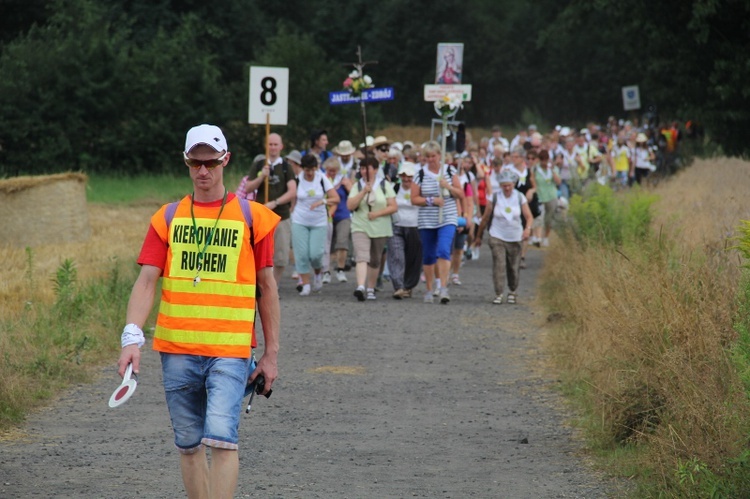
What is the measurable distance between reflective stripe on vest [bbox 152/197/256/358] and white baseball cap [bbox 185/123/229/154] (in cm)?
26

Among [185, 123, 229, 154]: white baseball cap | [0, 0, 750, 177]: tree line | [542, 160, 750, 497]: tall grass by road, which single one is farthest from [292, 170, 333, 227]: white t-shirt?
[185, 123, 229, 154]: white baseball cap

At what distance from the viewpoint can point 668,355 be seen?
26.4 ft

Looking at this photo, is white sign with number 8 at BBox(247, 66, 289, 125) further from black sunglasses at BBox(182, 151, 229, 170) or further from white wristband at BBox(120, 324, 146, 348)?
white wristband at BBox(120, 324, 146, 348)

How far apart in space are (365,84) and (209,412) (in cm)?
1575

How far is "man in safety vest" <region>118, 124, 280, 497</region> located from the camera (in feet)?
20.6

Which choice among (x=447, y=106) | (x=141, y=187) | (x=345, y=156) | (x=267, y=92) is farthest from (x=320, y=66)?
(x=267, y=92)

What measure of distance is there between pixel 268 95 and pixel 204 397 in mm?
13077

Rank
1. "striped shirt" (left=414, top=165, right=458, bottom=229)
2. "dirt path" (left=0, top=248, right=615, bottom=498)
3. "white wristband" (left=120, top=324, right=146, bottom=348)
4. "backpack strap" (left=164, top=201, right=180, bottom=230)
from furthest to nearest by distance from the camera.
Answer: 1. "striped shirt" (left=414, top=165, right=458, bottom=229)
2. "dirt path" (left=0, top=248, right=615, bottom=498)
3. "backpack strap" (left=164, top=201, right=180, bottom=230)
4. "white wristband" (left=120, top=324, right=146, bottom=348)

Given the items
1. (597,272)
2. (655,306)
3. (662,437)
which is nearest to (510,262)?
(597,272)

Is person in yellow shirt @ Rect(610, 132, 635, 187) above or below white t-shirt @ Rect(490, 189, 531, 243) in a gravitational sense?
above

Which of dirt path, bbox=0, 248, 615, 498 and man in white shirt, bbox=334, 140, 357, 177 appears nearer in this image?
dirt path, bbox=0, 248, 615, 498

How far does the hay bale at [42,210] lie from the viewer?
21.5 meters

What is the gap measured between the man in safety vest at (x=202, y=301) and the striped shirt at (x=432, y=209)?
1113cm

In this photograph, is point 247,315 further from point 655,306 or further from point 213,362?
point 655,306
